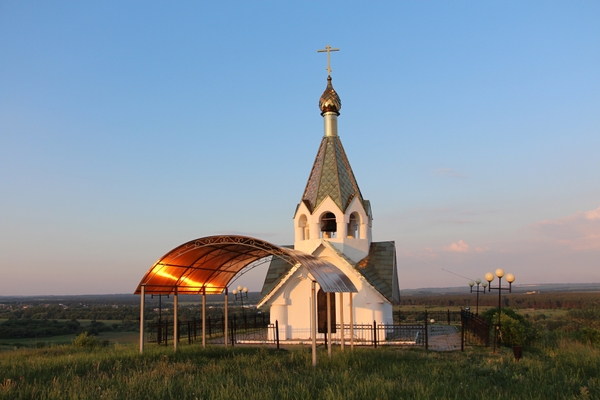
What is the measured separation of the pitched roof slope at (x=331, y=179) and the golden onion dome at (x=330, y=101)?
1.17 metres

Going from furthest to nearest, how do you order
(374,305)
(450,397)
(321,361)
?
(374,305), (321,361), (450,397)

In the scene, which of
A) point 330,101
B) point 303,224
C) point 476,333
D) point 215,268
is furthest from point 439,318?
point 215,268

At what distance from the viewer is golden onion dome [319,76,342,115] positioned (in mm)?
21047

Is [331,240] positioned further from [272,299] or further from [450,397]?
[450,397]

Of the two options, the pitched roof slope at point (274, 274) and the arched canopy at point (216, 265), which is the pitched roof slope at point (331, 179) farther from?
the arched canopy at point (216, 265)

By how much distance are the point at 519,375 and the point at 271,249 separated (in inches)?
259

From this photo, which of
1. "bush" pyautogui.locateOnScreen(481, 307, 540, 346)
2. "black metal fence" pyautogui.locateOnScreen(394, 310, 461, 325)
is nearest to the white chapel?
"bush" pyautogui.locateOnScreen(481, 307, 540, 346)

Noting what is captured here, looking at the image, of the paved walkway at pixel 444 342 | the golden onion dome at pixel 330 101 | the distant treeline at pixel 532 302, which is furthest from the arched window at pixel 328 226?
the distant treeline at pixel 532 302

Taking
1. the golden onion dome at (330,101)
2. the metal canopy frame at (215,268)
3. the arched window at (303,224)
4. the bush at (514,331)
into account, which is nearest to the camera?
the metal canopy frame at (215,268)

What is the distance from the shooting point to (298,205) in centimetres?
2044

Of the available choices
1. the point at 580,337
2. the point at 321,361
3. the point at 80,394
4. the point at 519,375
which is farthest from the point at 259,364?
the point at 580,337

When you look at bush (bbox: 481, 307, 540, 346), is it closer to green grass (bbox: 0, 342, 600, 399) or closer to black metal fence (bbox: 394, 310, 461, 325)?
black metal fence (bbox: 394, 310, 461, 325)

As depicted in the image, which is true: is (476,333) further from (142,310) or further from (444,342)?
(142,310)

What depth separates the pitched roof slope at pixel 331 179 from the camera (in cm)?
1991
